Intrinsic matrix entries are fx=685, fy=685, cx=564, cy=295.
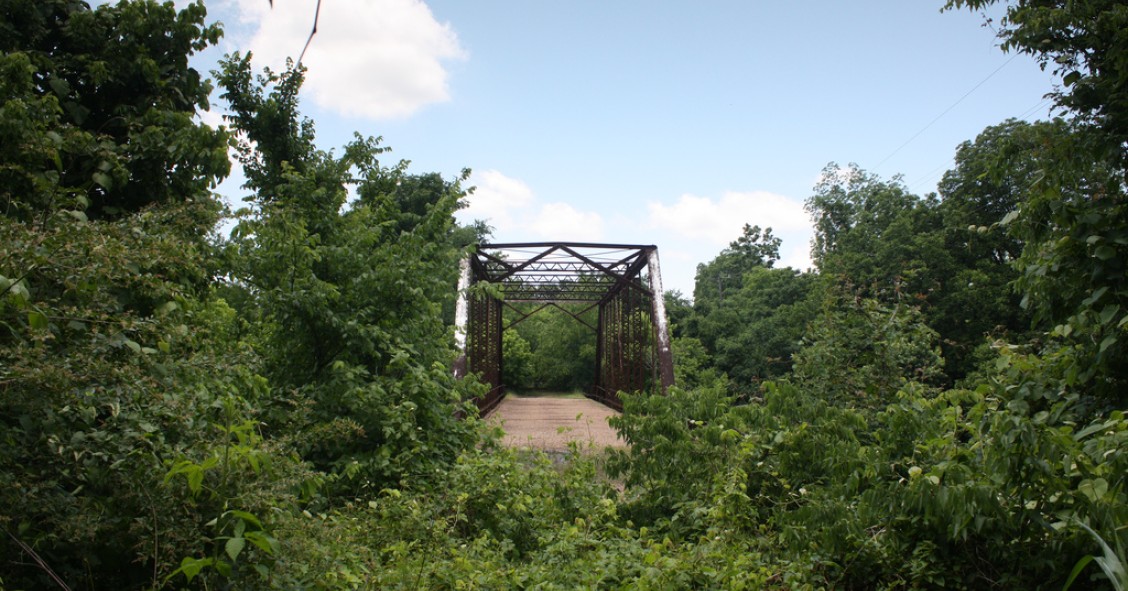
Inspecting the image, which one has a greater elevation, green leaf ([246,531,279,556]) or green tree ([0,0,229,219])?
green tree ([0,0,229,219])

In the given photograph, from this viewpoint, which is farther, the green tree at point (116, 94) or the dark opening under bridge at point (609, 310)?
the dark opening under bridge at point (609, 310)

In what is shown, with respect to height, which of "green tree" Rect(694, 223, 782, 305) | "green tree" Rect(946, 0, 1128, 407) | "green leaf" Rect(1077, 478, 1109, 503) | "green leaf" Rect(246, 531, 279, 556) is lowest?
"green leaf" Rect(246, 531, 279, 556)

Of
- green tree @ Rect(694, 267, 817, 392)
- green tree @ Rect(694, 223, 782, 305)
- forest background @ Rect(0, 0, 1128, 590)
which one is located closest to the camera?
forest background @ Rect(0, 0, 1128, 590)

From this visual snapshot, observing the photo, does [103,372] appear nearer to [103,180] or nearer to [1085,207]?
[103,180]

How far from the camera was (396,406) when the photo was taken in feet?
18.3

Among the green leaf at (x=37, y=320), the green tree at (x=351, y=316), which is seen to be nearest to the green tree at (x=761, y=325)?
the green tree at (x=351, y=316)

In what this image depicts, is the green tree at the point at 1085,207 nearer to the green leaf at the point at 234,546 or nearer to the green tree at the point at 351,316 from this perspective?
the green leaf at the point at 234,546

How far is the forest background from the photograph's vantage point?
230 cm

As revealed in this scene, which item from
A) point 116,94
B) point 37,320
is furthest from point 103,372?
point 116,94

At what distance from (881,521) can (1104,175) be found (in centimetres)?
183

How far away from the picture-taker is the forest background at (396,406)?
230cm

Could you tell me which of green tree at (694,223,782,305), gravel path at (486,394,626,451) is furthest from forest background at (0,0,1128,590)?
green tree at (694,223,782,305)

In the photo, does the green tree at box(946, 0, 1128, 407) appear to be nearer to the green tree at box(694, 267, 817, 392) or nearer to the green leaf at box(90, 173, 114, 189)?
the green leaf at box(90, 173, 114, 189)

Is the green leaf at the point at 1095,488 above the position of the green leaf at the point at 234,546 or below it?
above
